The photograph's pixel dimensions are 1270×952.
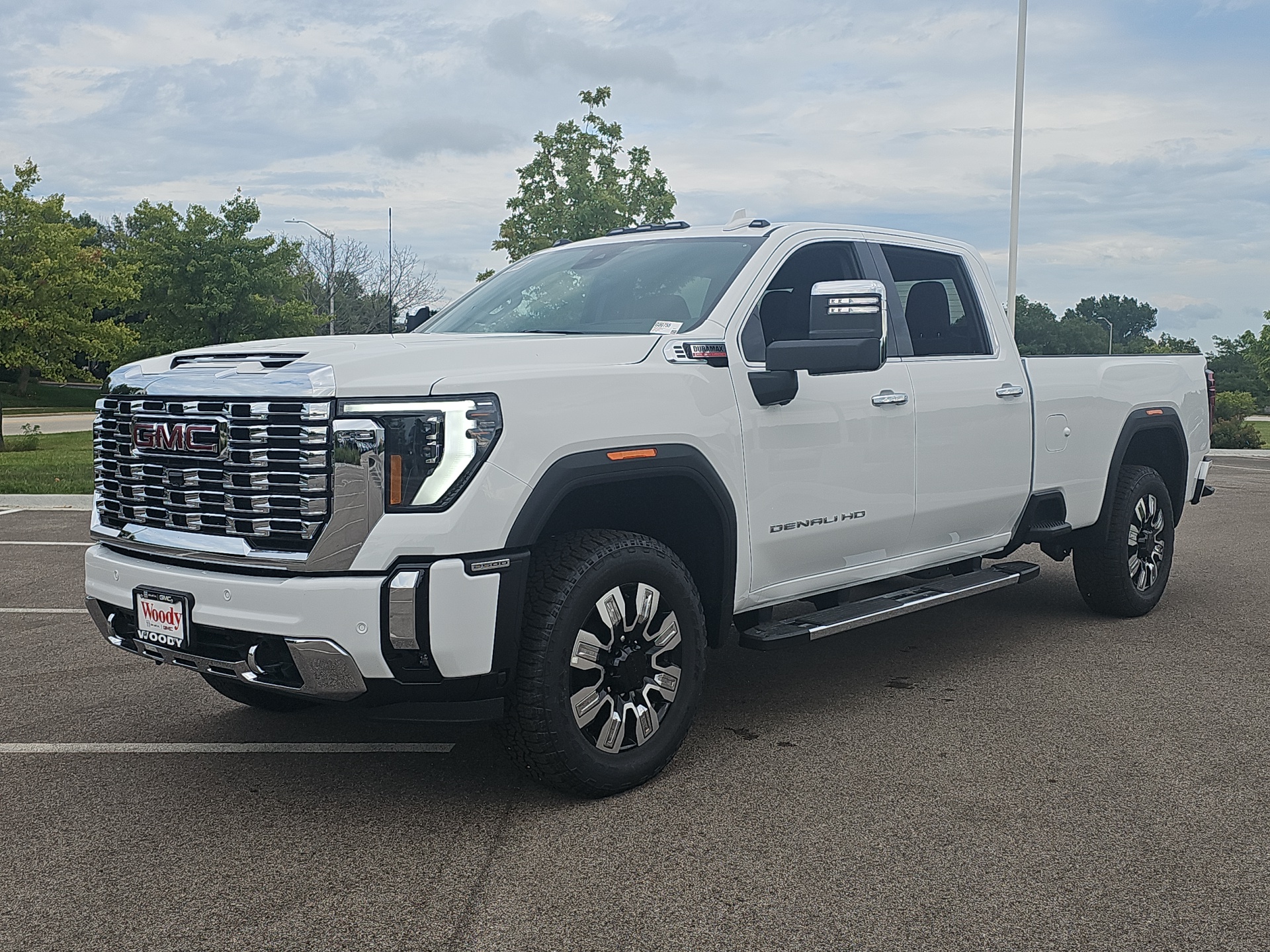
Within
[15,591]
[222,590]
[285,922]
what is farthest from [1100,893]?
[15,591]

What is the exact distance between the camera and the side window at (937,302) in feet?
19.8

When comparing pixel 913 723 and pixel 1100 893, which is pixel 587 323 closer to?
pixel 913 723

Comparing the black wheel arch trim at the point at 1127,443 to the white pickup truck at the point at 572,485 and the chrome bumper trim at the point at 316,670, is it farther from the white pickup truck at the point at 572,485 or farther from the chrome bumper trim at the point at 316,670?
the chrome bumper trim at the point at 316,670

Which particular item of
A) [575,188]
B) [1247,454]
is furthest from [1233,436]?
[575,188]

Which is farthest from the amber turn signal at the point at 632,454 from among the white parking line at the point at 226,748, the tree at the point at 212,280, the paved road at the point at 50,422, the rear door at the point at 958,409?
the tree at the point at 212,280

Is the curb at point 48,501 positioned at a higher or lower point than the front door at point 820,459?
lower

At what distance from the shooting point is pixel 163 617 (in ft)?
13.5

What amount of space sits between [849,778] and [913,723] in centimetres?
83

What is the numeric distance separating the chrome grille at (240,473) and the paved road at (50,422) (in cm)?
2918

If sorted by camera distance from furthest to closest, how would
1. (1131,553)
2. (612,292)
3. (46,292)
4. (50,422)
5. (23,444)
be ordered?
1. (50,422)
2. (46,292)
3. (23,444)
4. (1131,553)
5. (612,292)

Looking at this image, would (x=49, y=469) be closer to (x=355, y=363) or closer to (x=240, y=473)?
(x=240, y=473)

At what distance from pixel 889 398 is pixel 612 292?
1.31 m

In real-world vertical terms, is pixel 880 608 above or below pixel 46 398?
below

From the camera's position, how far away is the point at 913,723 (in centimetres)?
529
